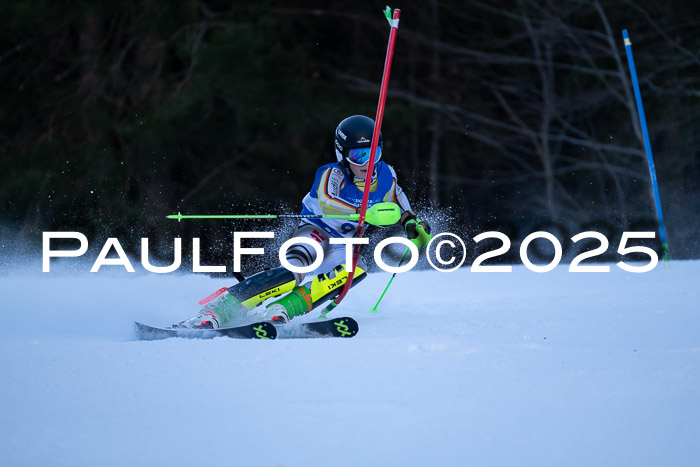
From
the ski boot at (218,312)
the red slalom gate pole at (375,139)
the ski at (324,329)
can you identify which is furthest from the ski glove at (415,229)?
the ski boot at (218,312)

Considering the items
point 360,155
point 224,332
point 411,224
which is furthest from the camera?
point 411,224

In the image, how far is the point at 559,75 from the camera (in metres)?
16.1

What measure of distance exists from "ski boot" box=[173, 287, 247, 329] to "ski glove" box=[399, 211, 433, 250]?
1077mm

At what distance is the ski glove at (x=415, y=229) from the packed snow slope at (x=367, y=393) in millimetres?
485

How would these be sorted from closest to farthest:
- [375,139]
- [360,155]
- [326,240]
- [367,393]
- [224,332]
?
[367,393]
[224,332]
[375,139]
[360,155]
[326,240]

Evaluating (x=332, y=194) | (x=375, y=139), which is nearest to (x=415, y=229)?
(x=332, y=194)

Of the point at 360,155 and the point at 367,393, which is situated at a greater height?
the point at 360,155

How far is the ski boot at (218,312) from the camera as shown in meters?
5.26

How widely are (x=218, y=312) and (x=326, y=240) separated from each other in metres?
0.82

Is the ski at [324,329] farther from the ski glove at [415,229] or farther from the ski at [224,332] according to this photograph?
the ski glove at [415,229]

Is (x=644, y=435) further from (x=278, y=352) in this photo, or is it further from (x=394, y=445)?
(x=278, y=352)

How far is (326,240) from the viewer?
227 inches

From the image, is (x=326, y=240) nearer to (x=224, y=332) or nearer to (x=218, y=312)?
(x=218, y=312)

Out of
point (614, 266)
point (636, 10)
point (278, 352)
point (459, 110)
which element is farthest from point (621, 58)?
point (278, 352)
